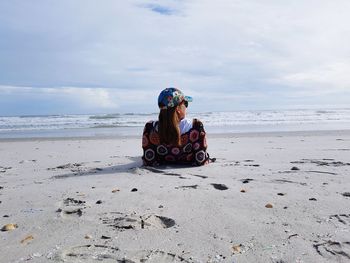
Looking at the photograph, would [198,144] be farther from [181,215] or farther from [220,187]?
[181,215]

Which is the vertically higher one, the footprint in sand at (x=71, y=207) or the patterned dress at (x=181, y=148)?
the patterned dress at (x=181, y=148)

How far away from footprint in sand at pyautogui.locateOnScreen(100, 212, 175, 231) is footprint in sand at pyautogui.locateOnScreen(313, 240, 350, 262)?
3.10 ft

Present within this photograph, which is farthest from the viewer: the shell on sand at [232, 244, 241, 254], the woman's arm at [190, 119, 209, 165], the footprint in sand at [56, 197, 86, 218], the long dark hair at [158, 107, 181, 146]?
the woman's arm at [190, 119, 209, 165]

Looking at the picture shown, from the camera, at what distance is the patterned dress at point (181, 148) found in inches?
198

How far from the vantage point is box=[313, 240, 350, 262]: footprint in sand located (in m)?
1.95

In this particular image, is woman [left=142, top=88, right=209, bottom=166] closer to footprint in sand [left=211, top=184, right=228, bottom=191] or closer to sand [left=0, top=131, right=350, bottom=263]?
sand [left=0, top=131, right=350, bottom=263]

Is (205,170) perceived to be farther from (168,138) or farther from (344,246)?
(344,246)

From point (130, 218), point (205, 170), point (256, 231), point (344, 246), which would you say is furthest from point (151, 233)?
point (205, 170)

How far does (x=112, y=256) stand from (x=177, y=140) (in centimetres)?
288

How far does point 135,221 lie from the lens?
2.59 m

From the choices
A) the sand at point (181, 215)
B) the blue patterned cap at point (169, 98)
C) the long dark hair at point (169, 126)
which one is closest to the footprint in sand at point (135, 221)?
the sand at point (181, 215)

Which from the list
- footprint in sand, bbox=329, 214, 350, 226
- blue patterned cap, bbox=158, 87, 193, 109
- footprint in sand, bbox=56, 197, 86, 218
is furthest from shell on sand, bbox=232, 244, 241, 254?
blue patterned cap, bbox=158, 87, 193, 109

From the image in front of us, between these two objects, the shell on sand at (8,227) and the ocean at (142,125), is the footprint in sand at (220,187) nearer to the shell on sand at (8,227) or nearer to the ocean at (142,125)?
the shell on sand at (8,227)

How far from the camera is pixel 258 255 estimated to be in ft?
6.63
